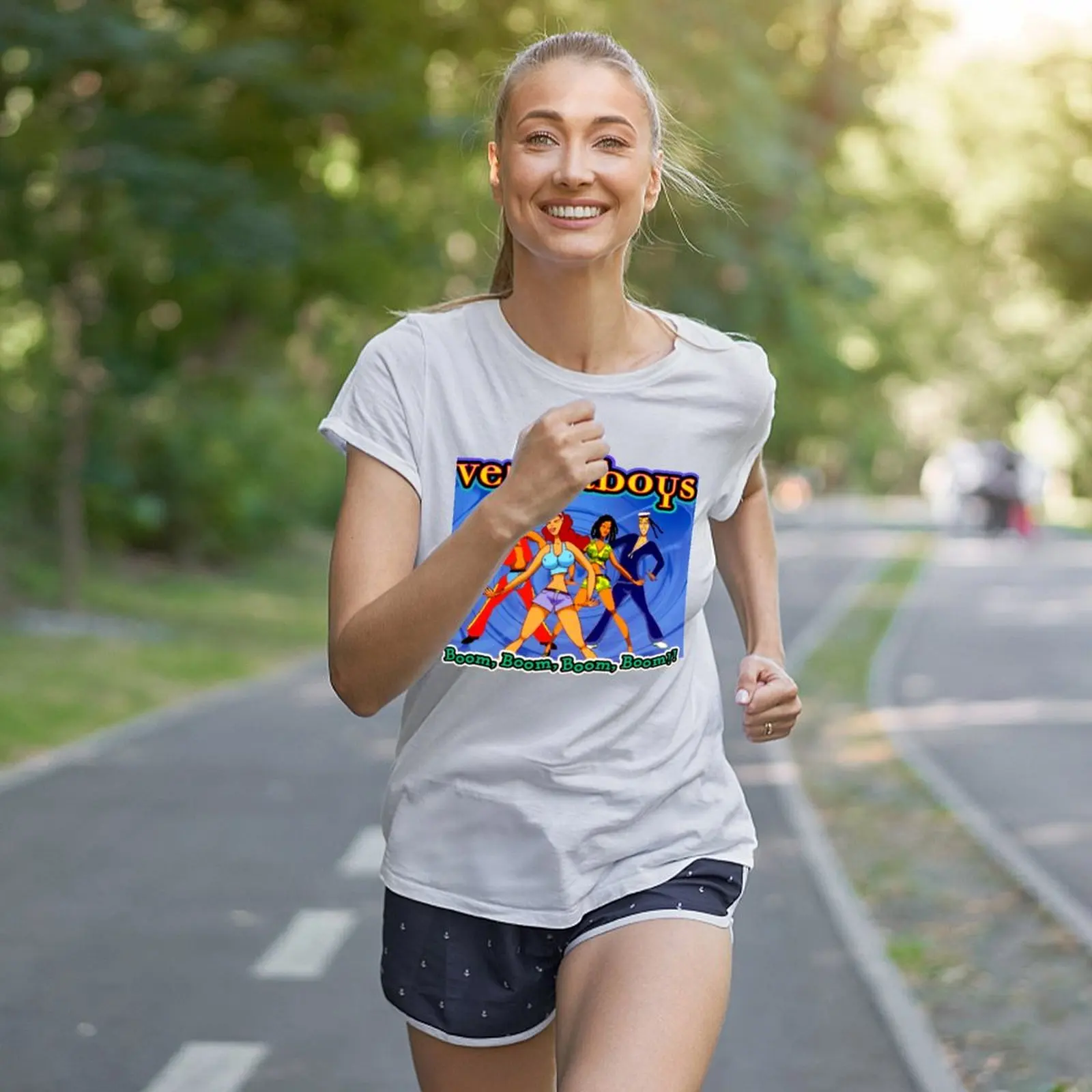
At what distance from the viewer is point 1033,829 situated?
9406mm

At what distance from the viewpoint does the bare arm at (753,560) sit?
3.10 m

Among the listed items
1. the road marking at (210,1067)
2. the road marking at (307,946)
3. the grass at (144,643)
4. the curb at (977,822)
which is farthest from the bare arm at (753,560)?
the grass at (144,643)

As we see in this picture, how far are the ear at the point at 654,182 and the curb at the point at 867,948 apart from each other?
10.3 feet

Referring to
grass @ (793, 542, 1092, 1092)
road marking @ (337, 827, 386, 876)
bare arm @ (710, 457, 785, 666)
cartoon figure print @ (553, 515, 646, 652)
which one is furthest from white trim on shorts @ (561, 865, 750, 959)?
road marking @ (337, 827, 386, 876)

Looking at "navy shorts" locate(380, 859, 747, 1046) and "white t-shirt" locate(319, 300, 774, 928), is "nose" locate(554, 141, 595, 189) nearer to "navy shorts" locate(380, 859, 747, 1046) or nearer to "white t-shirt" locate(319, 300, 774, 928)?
"white t-shirt" locate(319, 300, 774, 928)

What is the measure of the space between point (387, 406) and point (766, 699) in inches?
24.1

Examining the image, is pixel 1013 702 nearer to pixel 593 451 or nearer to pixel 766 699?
pixel 766 699

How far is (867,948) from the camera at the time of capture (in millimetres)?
6910

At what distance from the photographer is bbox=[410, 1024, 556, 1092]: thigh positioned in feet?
9.47

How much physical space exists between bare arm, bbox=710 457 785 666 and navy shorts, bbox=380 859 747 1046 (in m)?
0.38

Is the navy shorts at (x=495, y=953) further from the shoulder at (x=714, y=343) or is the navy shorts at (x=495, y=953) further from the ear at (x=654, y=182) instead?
the ear at (x=654, y=182)

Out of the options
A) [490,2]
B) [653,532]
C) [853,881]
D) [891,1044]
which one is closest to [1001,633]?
[490,2]

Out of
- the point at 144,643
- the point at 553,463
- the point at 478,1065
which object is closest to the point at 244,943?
the point at 478,1065

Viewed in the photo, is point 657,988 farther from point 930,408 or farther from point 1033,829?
point 930,408
